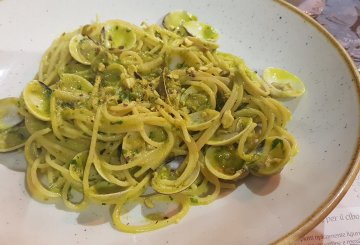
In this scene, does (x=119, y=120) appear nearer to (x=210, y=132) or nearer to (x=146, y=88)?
(x=146, y=88)

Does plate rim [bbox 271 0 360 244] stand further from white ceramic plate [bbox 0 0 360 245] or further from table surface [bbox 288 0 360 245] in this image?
table surface [bbox 288 0 360 245]

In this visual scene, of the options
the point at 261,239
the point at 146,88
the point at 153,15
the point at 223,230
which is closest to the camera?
the point at 261,239

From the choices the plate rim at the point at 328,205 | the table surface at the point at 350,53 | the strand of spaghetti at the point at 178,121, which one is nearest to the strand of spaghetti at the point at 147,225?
the strand of spaghetti at the point at 178,121

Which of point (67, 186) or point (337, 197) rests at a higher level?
point (337, 197)

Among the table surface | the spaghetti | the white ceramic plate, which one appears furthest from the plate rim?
the table surface

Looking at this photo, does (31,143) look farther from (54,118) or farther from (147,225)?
(147,225)

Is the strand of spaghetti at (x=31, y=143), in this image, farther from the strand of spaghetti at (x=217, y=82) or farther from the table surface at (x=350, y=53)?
the table surface at (x=350, y=53)

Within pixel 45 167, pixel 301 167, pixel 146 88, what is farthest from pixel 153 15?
pixel 301 167
